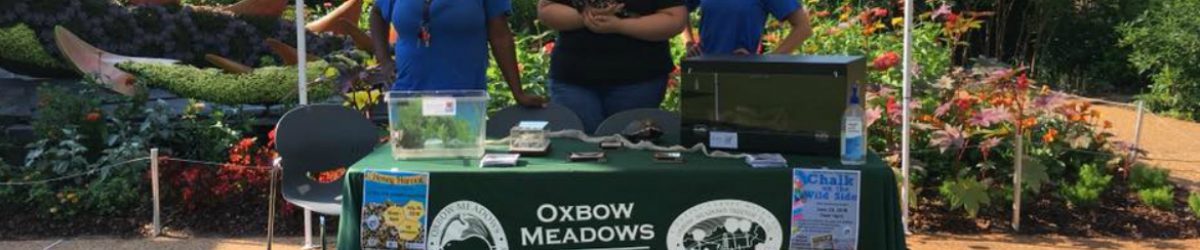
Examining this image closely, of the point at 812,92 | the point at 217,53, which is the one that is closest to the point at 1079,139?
the point at 812,92

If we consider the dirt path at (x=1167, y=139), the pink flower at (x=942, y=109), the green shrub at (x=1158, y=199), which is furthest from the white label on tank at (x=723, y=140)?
the dirt path at (x=1167, y=139)

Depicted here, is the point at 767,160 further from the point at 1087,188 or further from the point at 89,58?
the point at 89,58

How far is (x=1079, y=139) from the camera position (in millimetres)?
5188

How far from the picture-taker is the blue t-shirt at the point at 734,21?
13.1 ft

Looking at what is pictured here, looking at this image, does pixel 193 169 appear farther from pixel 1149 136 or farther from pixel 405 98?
pixel 1149 136

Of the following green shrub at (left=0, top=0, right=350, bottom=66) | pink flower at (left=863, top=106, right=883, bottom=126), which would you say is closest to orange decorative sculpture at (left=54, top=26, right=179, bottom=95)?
green shrub at (left=0, top=0, right=350, bottom=66)

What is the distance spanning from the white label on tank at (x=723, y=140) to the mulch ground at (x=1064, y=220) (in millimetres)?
2036

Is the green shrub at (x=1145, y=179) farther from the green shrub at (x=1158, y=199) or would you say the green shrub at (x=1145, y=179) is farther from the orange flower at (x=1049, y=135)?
the orange flower at (x=1049, y=135)

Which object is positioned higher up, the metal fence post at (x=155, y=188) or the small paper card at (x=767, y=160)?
the small paper card at (x=767, y=160)

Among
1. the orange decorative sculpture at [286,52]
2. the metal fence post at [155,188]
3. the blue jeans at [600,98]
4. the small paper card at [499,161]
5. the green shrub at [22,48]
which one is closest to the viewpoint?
the small paper card at [499,161]

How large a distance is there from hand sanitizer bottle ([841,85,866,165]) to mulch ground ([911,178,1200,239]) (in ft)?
6.83

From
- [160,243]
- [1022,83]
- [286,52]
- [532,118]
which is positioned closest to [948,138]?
[1022,83]

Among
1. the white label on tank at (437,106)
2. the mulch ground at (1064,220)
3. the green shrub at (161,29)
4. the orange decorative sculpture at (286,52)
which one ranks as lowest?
the mulch ground at (1064,220)

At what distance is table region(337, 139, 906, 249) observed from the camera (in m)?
2.79
